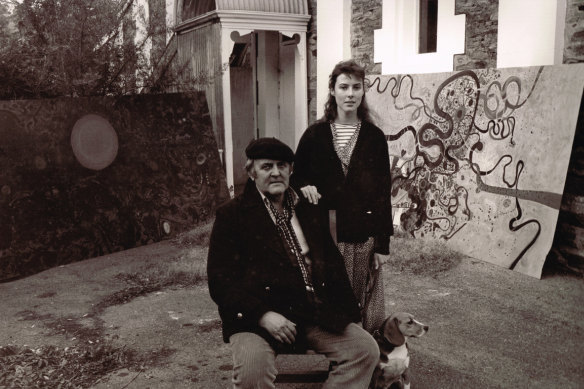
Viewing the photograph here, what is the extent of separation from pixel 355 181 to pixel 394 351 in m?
1.02

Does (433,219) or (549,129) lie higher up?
(549,129)

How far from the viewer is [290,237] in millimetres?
3293

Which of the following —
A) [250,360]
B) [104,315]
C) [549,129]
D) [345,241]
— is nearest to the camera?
[250,360]

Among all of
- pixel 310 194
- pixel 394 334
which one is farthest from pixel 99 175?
pixel 394 334

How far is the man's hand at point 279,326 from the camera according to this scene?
3.04 meters

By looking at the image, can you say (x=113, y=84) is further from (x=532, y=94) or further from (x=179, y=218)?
(x=532, y=94)

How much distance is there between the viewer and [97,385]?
4.01m

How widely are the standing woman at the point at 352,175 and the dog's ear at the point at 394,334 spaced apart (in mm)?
319

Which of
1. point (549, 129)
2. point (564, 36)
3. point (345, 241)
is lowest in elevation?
point (345, 241)

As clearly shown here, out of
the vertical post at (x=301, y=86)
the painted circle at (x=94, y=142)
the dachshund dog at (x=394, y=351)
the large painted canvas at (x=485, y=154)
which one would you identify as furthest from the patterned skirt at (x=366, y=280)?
the vertical post at (x=301, y=86)

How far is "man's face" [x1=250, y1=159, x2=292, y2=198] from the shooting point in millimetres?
3295

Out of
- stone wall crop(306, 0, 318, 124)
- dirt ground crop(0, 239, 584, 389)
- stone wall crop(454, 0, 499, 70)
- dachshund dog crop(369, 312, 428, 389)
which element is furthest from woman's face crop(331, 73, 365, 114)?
stone wall crop(306, 0, 318, 124)

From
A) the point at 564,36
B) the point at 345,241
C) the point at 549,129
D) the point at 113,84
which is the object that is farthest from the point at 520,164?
the point at 113,84

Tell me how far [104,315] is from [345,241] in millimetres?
2580
